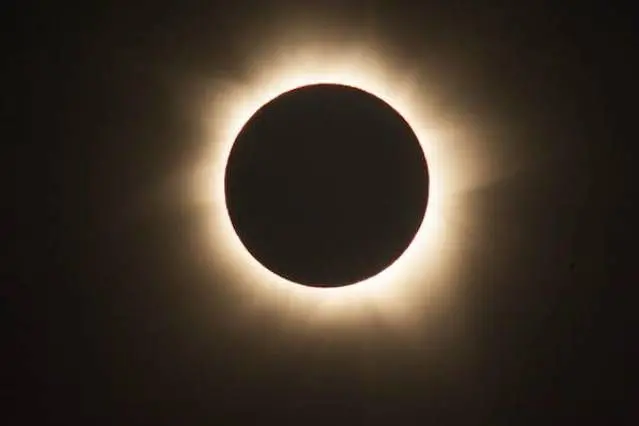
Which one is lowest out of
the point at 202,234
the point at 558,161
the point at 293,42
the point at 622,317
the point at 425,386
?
the point at 425,386

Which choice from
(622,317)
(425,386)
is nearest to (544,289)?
(622,317)

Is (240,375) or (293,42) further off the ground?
(293,42)

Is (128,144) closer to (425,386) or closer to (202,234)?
(202,234)
